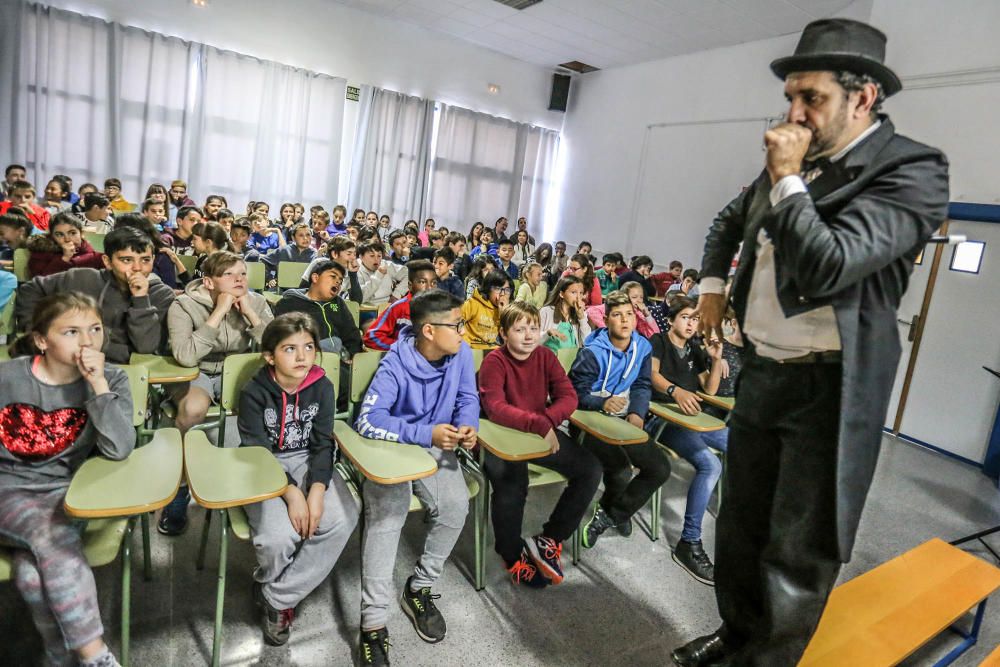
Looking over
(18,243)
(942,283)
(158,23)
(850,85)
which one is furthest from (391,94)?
(850,85)

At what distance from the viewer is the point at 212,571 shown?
6.73 feet

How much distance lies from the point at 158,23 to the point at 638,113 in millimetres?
6603

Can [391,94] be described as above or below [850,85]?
above

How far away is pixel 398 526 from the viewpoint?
1.85 m

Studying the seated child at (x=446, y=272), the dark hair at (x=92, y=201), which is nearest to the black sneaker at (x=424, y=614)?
the seated child at (x=446, y=272)

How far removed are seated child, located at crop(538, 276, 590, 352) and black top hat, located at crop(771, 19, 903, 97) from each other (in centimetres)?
264

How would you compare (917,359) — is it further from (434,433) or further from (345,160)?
(345,160)

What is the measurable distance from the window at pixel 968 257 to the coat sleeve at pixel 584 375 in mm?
3693

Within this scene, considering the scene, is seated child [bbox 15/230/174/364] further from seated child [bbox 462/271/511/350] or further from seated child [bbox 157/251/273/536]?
seated child [bbox 462/271/511/350]

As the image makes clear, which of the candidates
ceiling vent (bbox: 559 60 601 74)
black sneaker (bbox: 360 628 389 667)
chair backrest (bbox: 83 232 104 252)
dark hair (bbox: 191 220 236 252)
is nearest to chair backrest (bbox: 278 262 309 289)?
dark hair (bbox: 191 220 236 252)

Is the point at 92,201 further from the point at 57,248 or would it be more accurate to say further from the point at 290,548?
the point at 290,548

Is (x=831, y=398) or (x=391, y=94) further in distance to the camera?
(x=391, y=94)

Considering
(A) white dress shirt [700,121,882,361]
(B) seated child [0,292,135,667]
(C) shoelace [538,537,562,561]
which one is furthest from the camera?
(C) shoelace [538,537,562,561]

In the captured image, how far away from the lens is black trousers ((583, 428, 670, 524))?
2521 mm
